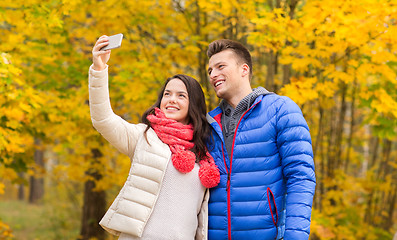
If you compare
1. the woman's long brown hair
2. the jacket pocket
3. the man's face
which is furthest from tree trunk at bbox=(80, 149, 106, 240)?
the jacket pocket

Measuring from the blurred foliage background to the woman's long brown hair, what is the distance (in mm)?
1316

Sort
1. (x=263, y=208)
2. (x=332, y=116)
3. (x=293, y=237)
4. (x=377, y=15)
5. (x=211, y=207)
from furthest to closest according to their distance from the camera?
(x=332, y=116)
(x=377, y=15)
(x=211, y=207)
(x=263, y=208)
(x=293, y=237)

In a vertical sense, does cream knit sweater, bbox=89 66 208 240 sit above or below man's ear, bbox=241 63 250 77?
below

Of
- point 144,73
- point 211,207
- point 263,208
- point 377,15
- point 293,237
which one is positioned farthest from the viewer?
point 144,73

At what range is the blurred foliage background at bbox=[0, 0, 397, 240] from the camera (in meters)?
3.82

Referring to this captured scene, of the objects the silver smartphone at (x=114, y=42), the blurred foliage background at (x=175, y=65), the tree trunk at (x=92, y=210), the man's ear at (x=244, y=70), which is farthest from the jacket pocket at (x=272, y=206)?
the tree trunk at (x=92, y=210)

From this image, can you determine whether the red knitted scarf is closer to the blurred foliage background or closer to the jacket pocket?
the jacket pocket

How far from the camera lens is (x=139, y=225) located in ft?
6.97

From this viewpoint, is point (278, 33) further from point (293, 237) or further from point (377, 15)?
point (293, 237)

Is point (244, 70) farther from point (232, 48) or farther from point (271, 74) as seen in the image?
point (271, 74)

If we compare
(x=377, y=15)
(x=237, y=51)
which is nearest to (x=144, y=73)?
(x=237, y=51)

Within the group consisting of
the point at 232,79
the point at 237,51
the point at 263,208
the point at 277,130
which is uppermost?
the point at 237,51

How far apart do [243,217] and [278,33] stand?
223 centimetres

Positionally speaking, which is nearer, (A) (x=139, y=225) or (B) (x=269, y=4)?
(A) (x=139, y=225)
